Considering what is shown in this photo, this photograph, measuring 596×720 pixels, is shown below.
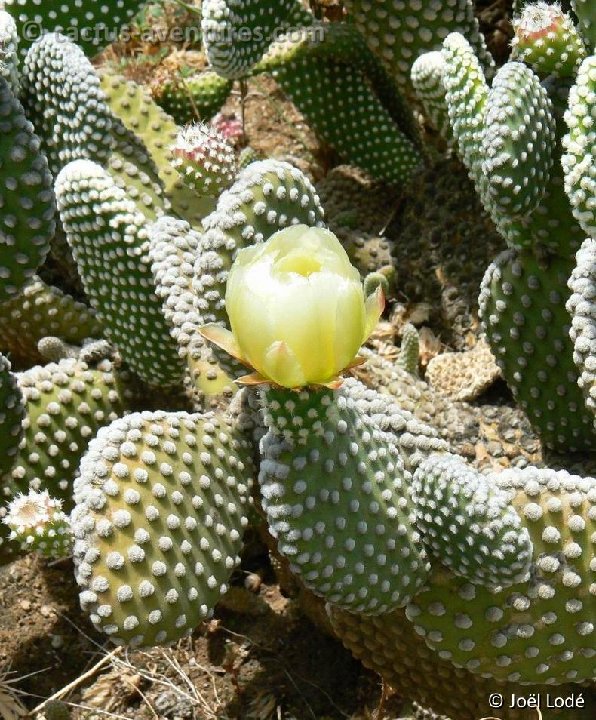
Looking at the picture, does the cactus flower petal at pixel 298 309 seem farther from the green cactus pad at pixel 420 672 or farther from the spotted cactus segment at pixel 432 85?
the spotted cactus segment at pixel 432 85

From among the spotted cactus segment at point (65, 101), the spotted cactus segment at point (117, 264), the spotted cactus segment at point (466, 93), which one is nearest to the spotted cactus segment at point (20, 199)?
the spotted cactus segment at point (117, 264)

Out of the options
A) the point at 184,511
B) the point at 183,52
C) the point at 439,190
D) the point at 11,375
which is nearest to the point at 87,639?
the point at 11,375

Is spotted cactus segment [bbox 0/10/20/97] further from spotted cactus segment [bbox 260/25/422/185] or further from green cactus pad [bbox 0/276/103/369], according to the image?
spotted cactus segment [bbox 260/25/422/185]

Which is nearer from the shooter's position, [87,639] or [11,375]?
[11,375]

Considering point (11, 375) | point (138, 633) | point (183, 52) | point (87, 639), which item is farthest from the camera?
point (183, 52)

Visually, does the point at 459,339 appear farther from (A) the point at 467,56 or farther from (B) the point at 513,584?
(B) the point at 513,584

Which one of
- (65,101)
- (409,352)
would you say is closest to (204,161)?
(65,101)

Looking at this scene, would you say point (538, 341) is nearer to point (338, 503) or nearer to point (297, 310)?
point (338, 503)
